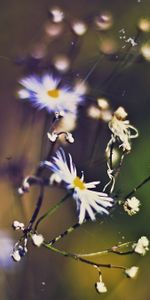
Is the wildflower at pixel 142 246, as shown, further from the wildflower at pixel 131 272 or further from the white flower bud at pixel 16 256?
the white flower bud at pixel 16 256

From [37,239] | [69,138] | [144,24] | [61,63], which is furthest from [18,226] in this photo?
[144,24]

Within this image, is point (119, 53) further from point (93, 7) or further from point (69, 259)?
point (69, 259)

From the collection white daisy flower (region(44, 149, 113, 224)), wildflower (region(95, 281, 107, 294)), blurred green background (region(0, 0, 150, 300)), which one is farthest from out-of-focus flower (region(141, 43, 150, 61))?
wildflower (region(95, 281, 107, 294))

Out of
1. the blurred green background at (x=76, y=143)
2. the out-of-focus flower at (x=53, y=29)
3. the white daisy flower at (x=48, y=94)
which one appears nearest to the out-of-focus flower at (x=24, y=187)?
the blurred green background at (x=76, y=143)

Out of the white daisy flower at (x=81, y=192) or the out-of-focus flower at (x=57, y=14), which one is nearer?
the white daisy flower at (x=81, y=192)

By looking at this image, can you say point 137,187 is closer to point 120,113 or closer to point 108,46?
point 120,113

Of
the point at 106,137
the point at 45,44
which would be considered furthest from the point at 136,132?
the point at 45,44
